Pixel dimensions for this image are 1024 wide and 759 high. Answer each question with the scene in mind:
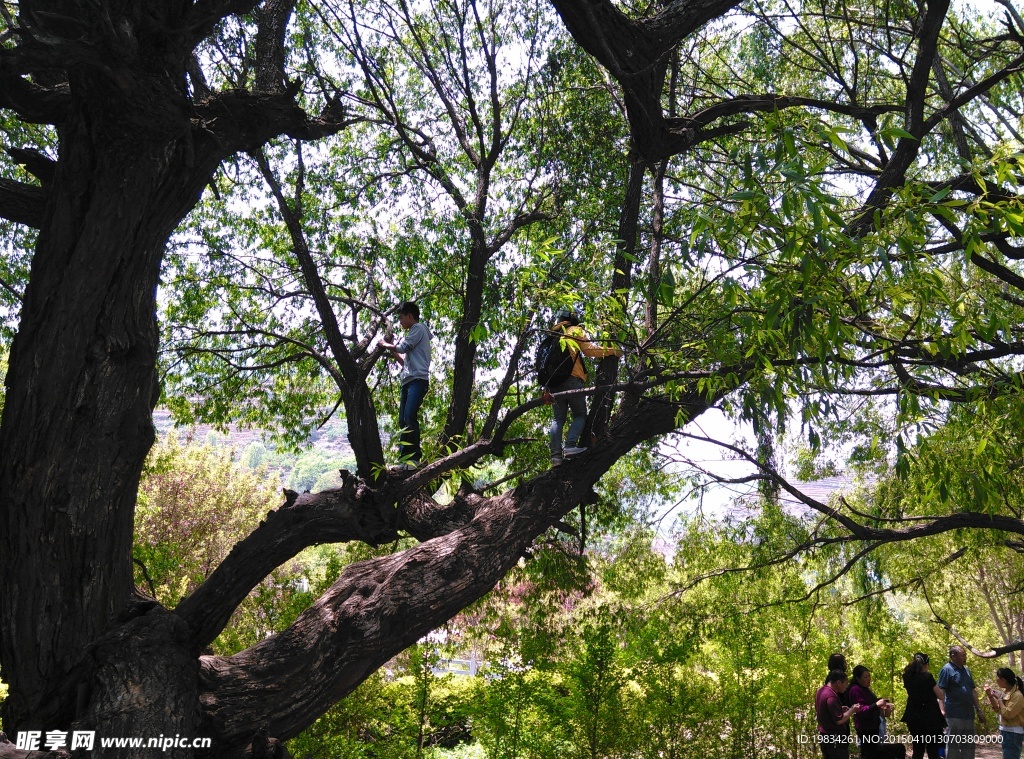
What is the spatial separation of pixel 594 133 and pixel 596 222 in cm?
80

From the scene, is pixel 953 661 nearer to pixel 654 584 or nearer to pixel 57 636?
pixel 654 584

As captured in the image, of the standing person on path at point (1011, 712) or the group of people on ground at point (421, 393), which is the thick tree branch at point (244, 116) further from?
the standing person on path at point (1011, 712)

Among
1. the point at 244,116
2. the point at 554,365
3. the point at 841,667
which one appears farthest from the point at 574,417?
the point at 841,667

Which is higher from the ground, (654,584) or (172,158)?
(172,158)

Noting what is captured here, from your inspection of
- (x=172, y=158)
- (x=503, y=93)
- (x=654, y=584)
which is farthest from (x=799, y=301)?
(x=654, y=584)

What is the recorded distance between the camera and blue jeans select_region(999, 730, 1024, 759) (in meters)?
7.01

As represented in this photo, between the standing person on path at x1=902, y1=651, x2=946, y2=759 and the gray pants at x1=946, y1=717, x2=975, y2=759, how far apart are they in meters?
0.08

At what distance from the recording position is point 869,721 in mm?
6176

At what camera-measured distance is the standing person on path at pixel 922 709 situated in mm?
7098

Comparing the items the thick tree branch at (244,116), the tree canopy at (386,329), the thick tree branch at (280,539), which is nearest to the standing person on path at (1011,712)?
the tree canopy at (386,329)

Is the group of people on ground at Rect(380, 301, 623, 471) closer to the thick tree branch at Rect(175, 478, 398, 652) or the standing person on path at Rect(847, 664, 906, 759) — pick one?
the thick tree branch at Rect(175, 478, 398, 652)

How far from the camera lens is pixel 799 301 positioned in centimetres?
285

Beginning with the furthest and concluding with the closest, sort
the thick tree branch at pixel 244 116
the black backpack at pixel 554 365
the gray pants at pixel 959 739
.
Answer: the gray pants at pixel 959 739
the black backpack at pixel 554 365
the thick tree branch at pixel 244 116

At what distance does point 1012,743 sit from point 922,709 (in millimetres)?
802
